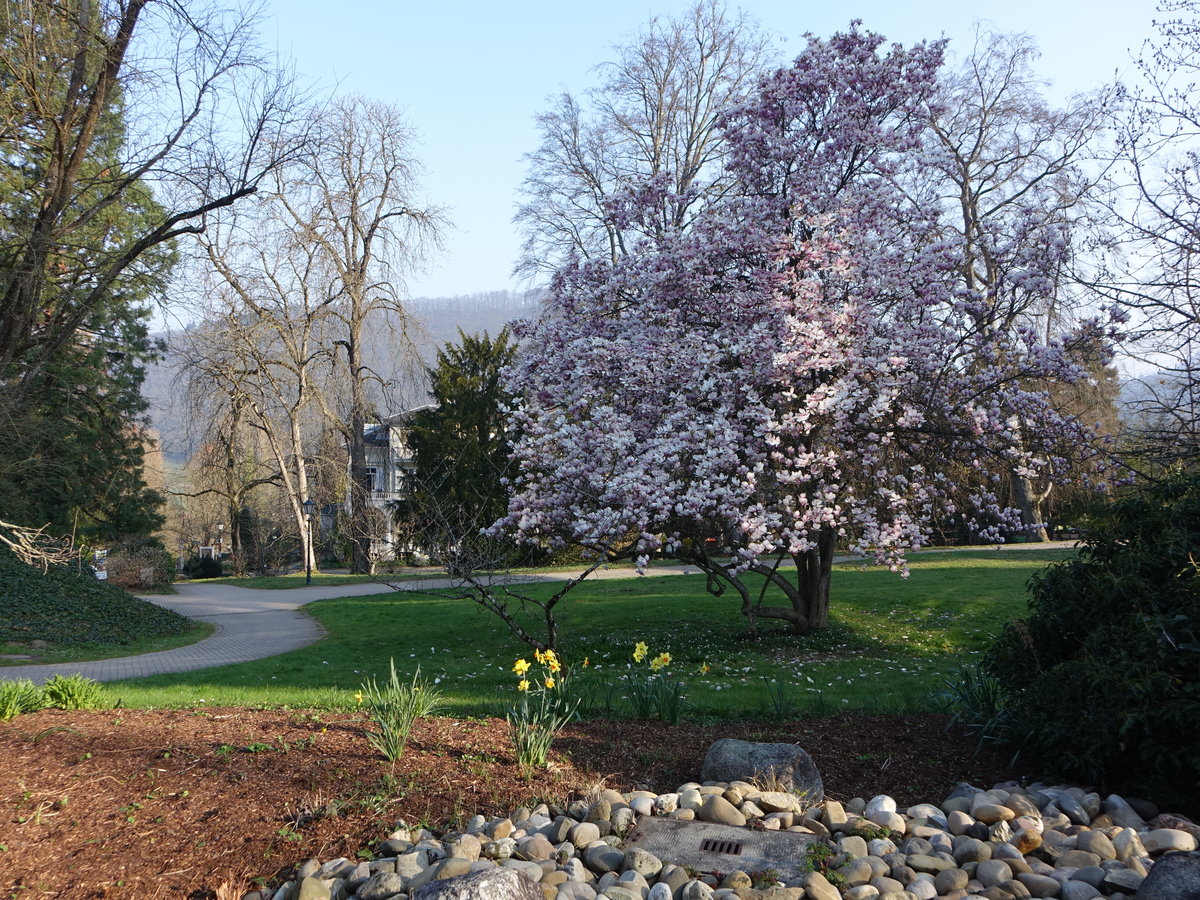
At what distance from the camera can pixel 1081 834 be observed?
151 inches

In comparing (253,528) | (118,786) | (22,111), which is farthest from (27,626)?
(253,528)

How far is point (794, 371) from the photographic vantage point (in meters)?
9.30

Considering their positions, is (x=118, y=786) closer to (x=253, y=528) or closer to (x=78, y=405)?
(x=78, y=405)

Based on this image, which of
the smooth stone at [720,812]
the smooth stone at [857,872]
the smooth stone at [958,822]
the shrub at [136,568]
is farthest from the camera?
the shrub at [136,568]

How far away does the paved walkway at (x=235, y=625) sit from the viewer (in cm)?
1230

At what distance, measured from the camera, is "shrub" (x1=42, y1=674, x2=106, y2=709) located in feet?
20.3

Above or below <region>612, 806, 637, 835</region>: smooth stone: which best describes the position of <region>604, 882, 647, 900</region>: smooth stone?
below

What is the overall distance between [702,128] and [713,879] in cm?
2578

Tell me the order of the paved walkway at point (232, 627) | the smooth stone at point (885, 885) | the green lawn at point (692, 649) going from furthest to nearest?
the paved walkway at point (232, 627) < the green lawn at point (692, 649) < the smooth stone at point (885, 885)

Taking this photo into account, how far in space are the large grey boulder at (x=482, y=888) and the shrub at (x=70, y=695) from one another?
171 inches

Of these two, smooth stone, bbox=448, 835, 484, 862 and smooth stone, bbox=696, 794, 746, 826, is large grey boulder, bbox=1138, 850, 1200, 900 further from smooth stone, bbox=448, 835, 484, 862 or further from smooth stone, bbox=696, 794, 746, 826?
smooth stone, bbox=448, 835, 484, 862

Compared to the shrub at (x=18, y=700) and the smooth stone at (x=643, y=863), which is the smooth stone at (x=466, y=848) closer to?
the smooth stone at (x=643, y=863)

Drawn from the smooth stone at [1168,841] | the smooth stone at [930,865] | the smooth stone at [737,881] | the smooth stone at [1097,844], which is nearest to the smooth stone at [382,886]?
the smooth stone at [737,881]

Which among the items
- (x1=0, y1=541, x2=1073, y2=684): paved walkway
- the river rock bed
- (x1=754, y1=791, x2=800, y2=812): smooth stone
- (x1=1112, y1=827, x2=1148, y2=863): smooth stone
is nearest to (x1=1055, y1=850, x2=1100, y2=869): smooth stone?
the river rock bed
